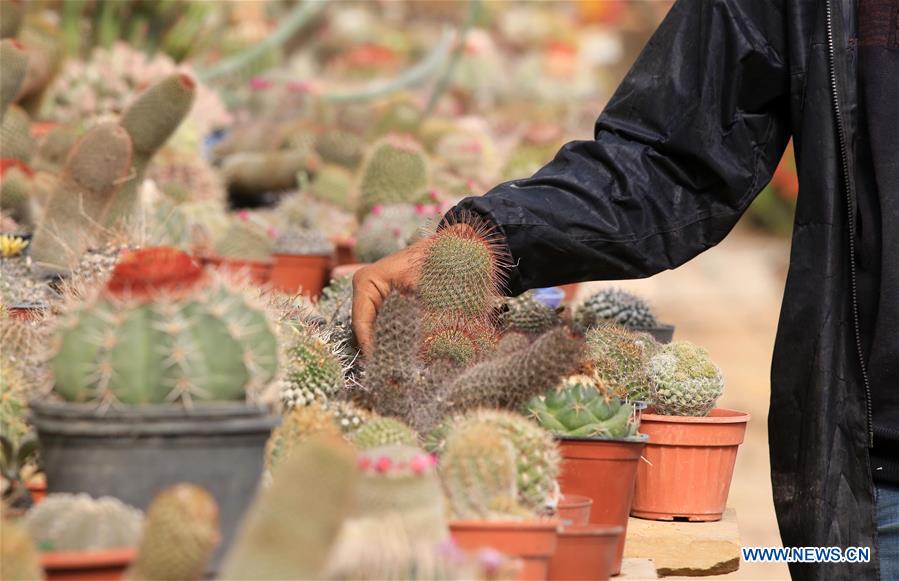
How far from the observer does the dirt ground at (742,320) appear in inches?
310

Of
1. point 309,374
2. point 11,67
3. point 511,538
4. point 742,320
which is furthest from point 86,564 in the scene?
point 742,320

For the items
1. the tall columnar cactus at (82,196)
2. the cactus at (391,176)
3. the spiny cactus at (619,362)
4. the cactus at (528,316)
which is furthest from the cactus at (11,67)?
the spiny cactus at (619,362)

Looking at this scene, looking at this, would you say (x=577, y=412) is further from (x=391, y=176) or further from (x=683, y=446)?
(x=391, y=176)

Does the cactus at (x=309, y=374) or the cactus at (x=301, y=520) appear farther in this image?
the cactus at (x=309, y=374)

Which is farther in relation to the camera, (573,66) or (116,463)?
(573,66)

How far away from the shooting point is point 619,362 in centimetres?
231

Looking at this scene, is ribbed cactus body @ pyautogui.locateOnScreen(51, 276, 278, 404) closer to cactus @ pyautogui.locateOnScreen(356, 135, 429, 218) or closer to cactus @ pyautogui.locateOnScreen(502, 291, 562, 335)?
cactus @ pyautogui.locateOnScreen(502, 291, 562, 335)

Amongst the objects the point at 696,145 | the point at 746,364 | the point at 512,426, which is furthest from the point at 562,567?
the point at 746,364

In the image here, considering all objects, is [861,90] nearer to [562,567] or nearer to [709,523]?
[709,523]

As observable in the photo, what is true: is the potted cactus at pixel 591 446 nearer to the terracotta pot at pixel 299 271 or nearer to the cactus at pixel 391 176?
the terracotta pot at pixel 299 271

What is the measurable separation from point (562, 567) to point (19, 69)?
8.48ft

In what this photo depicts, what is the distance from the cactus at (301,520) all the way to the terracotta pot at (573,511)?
52 cm

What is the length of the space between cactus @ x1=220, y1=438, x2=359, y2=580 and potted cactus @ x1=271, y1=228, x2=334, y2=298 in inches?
116

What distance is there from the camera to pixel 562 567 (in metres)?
1.64
